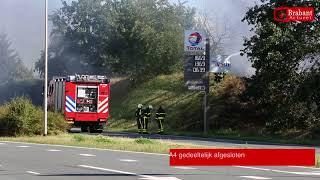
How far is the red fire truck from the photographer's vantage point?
38156 millimetres

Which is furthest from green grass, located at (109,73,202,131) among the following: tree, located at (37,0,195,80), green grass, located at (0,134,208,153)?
green grass, located at (0,134,208,153)

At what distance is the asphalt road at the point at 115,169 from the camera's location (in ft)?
47.7

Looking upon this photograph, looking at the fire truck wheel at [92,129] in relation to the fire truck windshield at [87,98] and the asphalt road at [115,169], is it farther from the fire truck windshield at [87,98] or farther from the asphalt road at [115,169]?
the asphalt road at [115,169]

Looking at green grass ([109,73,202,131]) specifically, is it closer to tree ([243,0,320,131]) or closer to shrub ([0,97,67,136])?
tree ([243,0,320,131])

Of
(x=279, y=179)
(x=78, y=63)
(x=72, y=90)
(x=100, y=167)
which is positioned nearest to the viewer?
(x=279, y=179)

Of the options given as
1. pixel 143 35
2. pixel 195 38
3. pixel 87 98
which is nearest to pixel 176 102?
pixel 143 35

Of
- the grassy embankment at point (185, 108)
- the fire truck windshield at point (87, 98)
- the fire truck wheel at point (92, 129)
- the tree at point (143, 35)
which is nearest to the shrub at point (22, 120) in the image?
the fire truck windshield at point (87, 98)

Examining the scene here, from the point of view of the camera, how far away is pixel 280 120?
123ft

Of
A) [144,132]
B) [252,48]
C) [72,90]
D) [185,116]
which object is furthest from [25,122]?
[185,116]

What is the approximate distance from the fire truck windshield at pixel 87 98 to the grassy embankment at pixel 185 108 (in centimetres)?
517

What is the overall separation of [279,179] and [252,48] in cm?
2398

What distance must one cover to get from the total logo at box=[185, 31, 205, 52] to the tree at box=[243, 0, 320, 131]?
9.87 feet

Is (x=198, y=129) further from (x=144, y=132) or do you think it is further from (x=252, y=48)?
(x=252, y=48)

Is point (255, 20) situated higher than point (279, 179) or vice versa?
point (255, 20)
